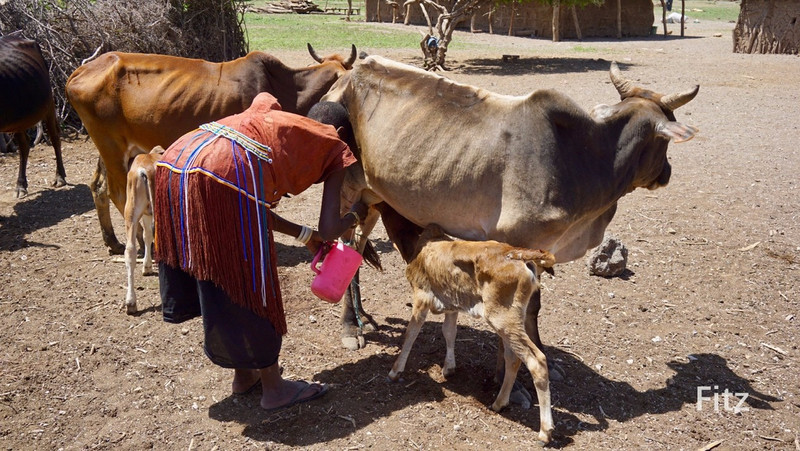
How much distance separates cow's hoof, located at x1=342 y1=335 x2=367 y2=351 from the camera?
5.33 meters

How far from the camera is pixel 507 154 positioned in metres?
4.44

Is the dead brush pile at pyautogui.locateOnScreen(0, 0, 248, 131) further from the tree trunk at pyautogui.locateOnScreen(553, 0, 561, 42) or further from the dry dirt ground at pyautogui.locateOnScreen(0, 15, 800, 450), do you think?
the tree trunk at pyautogui.locateOnScreen(553, 0, 561, 42)

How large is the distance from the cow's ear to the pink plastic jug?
2122 millimetres

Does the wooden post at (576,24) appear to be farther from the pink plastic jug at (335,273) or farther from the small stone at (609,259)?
the pink plastic jug at (335,273)

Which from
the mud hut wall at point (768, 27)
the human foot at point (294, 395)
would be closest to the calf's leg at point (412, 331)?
the human foot at point (294, 395)

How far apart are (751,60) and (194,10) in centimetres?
1530

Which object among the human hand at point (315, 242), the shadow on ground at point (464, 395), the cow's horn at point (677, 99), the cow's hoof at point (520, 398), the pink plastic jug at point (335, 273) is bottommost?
the shadow on ground at point (464, 395)

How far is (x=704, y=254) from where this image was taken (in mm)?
6797

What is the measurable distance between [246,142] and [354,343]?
6.86 ft

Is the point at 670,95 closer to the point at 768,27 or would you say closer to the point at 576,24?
the point at 768,27

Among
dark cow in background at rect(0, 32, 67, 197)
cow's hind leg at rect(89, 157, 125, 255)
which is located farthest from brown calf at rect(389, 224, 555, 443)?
dark cow in background at rect(0, 32, 67, 197)

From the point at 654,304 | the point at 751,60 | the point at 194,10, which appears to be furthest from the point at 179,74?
the point at 751,60

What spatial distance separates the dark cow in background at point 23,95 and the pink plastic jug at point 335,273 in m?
6.37

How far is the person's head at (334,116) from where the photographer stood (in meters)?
4.85
